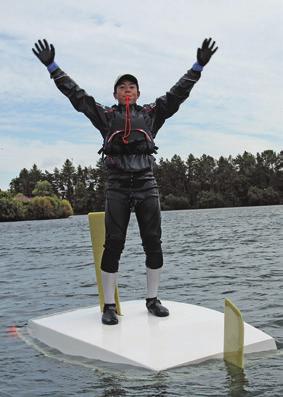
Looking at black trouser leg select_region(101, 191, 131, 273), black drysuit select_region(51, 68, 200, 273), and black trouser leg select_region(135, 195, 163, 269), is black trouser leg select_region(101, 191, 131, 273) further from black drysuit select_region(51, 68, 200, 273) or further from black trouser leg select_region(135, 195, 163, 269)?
black trouser leg select_region(135, 195, 163, 269)

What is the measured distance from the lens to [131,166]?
596cm

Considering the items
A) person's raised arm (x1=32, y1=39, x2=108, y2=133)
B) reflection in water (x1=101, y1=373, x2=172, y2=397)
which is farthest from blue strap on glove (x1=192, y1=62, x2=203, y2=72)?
reflection in water (x1=101, y1=373, x2=172, y2=397)

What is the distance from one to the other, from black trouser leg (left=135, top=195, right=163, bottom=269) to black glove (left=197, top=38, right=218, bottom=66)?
1.48 metres

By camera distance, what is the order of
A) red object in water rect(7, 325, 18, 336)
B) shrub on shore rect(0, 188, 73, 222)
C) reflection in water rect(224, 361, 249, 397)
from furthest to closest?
shrub on shore rect(0, 188, 73, 222) < red object in water rect(7, 325, 18, 336) < reflection in water rect(224, 361, 249, 397)

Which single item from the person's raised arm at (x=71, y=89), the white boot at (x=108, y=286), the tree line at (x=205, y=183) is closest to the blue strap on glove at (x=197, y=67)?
the person's raised arm at (x=71, y=89)

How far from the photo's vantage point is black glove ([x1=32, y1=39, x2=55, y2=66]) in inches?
235

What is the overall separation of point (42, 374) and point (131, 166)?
2177mm

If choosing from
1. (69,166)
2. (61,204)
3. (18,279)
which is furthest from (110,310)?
(69,166)

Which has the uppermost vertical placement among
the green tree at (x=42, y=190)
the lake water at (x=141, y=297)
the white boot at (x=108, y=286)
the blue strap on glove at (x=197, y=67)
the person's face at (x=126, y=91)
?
the green tree at (x=42, y=190)

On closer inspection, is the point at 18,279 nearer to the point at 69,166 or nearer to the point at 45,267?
the point at 45,267

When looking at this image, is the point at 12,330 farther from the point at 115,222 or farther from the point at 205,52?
the point at 205,52

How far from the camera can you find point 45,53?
597cm

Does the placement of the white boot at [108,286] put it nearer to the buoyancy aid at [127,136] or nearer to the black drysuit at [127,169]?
the black drysuit at [127,169]

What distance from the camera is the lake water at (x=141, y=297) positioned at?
478 cm
